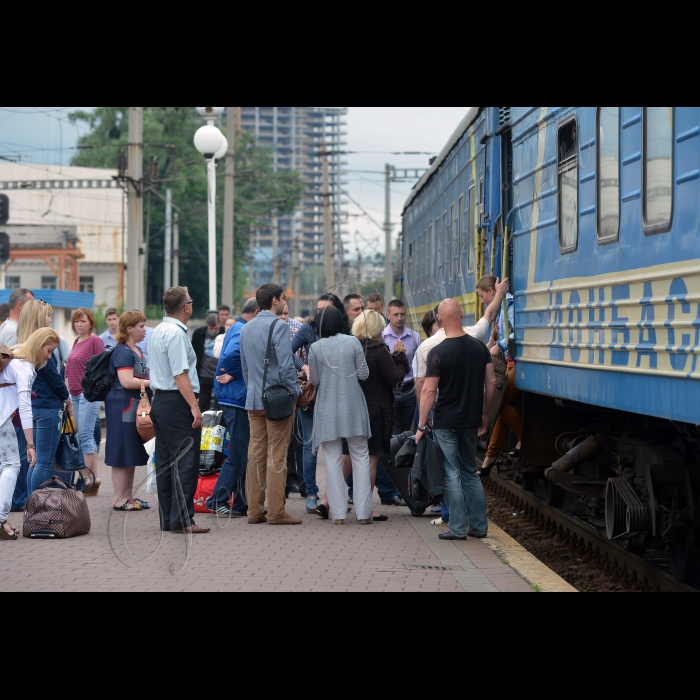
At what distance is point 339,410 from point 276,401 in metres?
0.57

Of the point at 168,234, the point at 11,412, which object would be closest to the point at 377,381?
the point at 11,412

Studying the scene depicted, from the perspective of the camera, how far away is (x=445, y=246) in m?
14.5

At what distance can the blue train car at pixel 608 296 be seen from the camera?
5.68m

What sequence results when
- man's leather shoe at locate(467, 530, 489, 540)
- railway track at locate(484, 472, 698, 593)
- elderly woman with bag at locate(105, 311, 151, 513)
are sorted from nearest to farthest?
railway track at locate(484, 472, 698, 593) < man's leather shoe at locate(467, 530, 489, 540) < elderly woman with bag at locate(105, 311, 151, 513)

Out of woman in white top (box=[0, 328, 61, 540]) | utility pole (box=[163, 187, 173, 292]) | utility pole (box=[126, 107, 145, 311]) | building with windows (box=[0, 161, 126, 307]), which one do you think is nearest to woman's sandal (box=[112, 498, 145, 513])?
woman in white top (box=[0, 328, 61, 540])

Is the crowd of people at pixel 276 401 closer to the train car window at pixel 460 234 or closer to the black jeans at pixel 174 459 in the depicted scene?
the black jeans at pixel 174 459

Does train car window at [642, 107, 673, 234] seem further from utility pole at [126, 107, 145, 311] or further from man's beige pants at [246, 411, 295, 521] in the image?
utility pole at [126, 107, 145, 311]

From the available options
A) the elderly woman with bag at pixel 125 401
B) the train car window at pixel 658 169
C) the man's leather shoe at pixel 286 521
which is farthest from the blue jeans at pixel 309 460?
the train car window at pixel 658 169

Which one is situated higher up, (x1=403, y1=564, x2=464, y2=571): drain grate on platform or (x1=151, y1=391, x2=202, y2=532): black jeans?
(x1=151, y1=391, x2=202, y2=532): black jeans

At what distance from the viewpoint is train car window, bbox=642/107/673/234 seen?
579 centimetres

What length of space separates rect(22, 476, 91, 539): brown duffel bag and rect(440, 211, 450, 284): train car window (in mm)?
6461

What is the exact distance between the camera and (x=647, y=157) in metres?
6.14
